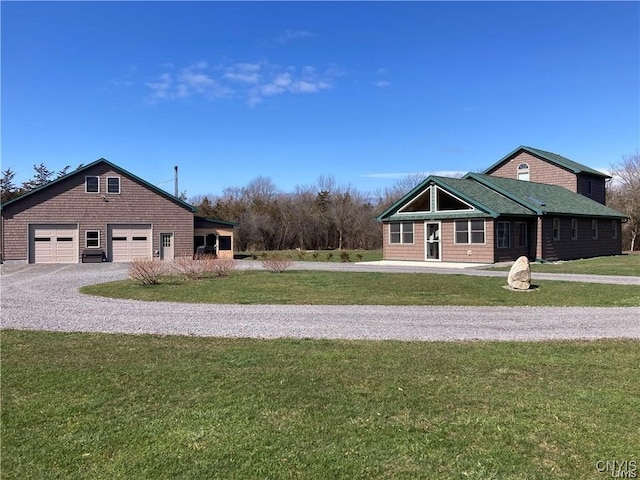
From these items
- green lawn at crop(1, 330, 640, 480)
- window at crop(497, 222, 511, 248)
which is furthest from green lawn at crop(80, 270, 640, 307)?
window at crop(497, 222, 511, 248)

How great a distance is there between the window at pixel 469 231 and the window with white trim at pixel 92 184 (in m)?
21.8

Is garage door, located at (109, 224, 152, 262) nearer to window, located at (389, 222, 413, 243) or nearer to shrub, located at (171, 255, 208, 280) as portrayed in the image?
shrub, located at (171, 255, 208, 280)

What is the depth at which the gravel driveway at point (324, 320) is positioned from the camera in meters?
7.97

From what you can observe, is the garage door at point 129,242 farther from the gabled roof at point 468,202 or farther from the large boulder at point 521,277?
the large boulder at point 521,277

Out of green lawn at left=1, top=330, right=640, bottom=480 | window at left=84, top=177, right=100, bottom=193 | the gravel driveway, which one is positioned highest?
window at left=84, top=177, right=100, bottom=193

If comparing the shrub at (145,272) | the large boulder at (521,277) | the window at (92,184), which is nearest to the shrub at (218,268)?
the shrub at (145,272)

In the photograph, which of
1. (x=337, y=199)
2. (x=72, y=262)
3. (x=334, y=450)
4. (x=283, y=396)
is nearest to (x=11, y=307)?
(x=283, y=396)

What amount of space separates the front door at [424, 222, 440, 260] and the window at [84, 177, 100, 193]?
20180 millimetres

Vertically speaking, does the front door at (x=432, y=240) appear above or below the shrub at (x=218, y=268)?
above

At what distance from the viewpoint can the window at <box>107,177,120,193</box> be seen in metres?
31.1

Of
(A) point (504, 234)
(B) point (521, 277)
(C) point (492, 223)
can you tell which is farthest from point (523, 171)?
(B) point (521, 277)

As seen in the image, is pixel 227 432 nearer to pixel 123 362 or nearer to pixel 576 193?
pixel 123 362

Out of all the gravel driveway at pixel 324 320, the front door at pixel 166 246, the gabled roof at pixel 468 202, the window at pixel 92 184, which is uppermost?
the window at pixel 92 184

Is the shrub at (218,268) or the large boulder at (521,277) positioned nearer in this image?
the large boulder at (521,277)
